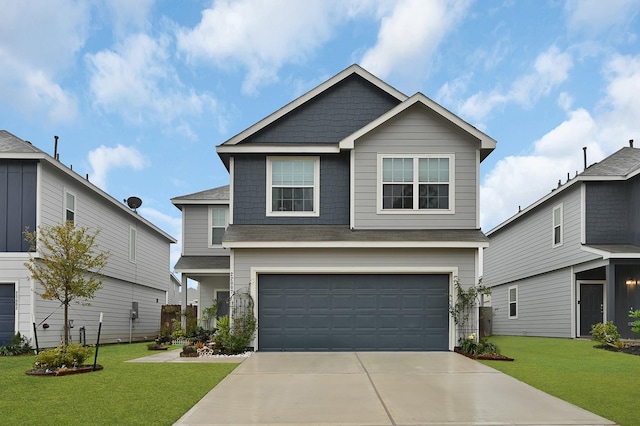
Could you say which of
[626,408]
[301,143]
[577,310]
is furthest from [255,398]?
[577,310]

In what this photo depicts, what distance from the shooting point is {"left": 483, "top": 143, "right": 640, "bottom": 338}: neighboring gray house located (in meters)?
20.3

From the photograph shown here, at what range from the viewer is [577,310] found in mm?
22047

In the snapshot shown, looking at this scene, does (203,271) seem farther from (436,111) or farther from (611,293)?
(611,293)

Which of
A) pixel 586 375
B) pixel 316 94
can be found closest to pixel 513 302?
pixel 316 94

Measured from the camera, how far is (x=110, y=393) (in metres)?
9.65

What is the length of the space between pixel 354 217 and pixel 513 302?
51.3 feet

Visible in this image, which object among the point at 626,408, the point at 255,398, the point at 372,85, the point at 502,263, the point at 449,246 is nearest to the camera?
the point at 626,408

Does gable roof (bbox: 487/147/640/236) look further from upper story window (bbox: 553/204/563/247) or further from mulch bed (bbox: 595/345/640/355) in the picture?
mulch bed (bbox: 595/345/640/355)

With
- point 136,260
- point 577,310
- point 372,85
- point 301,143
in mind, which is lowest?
point 577,310

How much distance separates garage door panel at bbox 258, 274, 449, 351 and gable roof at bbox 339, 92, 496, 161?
3.87m

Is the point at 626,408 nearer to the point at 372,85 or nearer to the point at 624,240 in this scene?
the point at 372,85

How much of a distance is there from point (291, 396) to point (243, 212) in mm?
8406

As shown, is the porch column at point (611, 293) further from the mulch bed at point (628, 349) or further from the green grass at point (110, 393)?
the green grass at point (110, 393)

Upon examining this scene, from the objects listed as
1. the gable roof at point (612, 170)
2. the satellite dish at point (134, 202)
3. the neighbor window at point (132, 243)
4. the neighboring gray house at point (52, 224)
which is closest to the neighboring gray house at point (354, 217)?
the neighboring gray house at point (52, 224)
